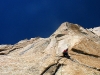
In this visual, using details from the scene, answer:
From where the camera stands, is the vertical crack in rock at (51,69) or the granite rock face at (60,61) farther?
the granite rock face at (60,61)

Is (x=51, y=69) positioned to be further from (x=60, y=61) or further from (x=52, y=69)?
(x=60, y=61)

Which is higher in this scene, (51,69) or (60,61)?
(60,61)

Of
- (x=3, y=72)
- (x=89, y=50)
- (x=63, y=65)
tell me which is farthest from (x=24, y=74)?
(x=89, y=50)

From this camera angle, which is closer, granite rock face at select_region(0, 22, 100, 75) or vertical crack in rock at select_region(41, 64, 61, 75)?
vertical crack in rock at select_region(41, 64, 61, 75)

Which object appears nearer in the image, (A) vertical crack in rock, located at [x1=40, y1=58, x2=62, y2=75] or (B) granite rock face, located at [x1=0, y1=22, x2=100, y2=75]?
(A) vertical crack in rock, located at [x1=40, y1=58, x2=62, y2=75]

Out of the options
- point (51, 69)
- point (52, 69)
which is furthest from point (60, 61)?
point (51, 69)

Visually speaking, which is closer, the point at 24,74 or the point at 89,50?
the point at 24,74

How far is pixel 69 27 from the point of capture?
61.2 metres

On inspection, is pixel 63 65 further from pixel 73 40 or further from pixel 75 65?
pixel 73 40

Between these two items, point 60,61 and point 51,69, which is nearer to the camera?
point 51,69

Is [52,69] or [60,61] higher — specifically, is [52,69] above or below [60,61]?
below

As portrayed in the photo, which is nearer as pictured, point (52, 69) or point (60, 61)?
point (52, 69)

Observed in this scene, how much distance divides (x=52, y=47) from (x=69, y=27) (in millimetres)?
15882

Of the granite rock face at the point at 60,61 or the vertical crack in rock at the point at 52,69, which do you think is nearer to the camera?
the vertical crack in rock at the point at 52,69
